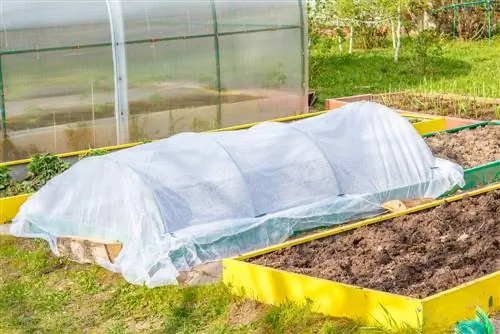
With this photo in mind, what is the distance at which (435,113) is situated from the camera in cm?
1295

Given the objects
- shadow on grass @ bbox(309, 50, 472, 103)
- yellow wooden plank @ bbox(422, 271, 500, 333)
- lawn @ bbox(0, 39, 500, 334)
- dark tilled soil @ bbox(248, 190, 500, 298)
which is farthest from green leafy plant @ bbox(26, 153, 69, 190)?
shadow on grass @ bbox(309, 50, 472, 103)

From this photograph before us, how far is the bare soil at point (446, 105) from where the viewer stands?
12789mm

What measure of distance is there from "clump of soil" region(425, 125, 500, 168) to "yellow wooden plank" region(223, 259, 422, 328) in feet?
13.0

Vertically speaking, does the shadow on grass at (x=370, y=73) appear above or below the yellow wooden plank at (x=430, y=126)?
above

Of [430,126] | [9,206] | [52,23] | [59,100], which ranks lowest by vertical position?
[9,206]

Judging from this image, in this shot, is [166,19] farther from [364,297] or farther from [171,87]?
[364,297]

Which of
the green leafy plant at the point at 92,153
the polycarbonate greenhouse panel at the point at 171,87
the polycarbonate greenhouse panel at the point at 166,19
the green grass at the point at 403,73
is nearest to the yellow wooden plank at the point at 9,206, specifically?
the green leafy plant at the point at 92,153

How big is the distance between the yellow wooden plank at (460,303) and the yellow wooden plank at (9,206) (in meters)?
4.51

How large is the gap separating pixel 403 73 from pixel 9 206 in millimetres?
9708

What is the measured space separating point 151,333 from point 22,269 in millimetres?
1879

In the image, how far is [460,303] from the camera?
235 inches

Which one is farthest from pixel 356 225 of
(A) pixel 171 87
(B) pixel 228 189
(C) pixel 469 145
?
(A) pixel 171 87

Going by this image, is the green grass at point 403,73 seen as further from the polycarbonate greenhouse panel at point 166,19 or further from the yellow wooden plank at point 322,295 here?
the yellow wooden plank at point 322,295

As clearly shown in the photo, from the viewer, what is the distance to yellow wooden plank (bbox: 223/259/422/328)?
5.85 meters
